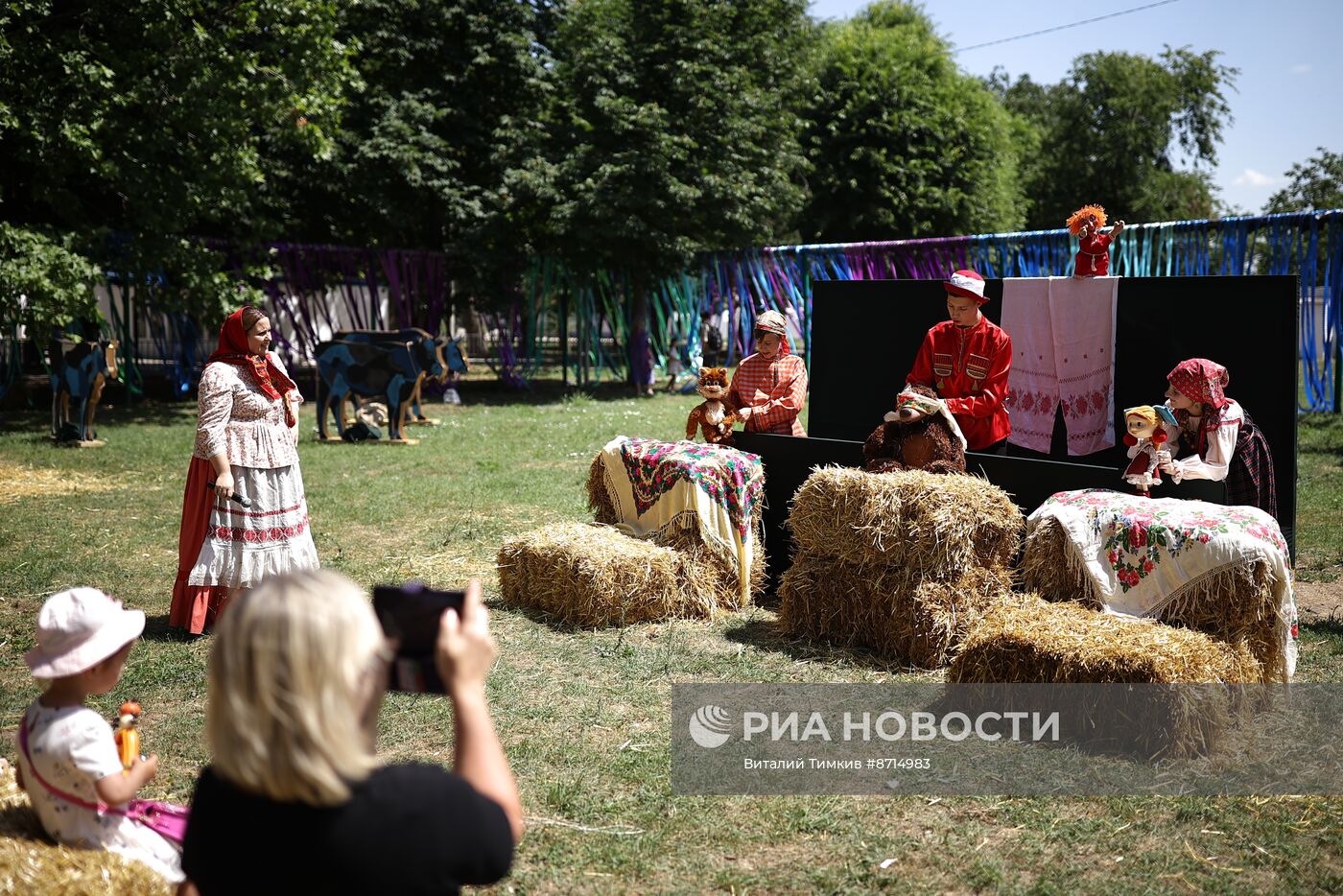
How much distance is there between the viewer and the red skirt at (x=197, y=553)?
19.8 feet

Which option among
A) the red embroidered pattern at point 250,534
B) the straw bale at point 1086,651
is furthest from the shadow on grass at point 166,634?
the straw bale at point 1086,651

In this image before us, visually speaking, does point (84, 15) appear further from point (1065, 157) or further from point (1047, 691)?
point (1065, 157)

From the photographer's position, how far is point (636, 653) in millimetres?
5863

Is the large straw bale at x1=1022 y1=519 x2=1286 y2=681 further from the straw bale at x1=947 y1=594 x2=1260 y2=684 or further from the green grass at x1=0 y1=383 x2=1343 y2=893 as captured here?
the green grass at x1=0 y1=383 x2=1343 y2=893

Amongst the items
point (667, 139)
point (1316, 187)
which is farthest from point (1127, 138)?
point (667, 139)

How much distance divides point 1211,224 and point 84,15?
633 inches

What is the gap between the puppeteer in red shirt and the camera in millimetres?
6355

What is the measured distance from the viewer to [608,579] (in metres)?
6.23

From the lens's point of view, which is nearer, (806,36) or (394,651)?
(394,651)

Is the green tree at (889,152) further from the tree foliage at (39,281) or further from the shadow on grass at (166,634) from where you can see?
the shadow on grass at (166,634)

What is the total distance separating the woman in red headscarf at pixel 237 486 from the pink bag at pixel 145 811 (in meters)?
3.14

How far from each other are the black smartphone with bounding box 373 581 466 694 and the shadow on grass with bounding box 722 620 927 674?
13.0 feet

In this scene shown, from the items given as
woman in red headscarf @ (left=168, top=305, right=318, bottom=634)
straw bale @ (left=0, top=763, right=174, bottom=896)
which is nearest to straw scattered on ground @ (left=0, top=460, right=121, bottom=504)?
woman in red headscarf @ (left=168, top=305, right=318, bottom=634)

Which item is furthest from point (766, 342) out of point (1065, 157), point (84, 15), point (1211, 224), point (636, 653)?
point (1065, 157)
